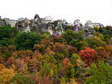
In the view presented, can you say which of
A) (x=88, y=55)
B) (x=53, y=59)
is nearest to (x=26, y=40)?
(x=53, y=59)

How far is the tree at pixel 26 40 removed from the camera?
33.3 m

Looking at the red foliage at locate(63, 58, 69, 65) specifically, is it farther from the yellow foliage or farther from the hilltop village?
the yellow foliage

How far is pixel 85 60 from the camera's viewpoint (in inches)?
1171

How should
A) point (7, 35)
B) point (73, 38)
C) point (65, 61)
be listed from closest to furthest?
Answer: point (65, 61) < point (73, 38) < point (7, 35)

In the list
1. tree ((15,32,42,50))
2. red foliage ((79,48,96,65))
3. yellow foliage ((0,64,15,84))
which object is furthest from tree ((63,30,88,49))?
yellow foliage ((0,64,15,84))

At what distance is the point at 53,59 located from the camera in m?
28.7

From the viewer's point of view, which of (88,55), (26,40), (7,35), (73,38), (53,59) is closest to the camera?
(53,59)

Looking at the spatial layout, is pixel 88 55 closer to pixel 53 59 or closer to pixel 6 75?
pixel 53 59

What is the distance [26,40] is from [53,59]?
19.0ft

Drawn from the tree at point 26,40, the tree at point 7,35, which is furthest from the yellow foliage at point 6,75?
the tree at point 7,35

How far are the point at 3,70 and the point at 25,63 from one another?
8.69ft

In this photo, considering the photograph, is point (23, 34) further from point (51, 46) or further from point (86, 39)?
point (86, 39)

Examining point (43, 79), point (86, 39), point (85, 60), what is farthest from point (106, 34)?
point (43, 79)

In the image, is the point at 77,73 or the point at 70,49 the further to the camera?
A: the point at 70,49
